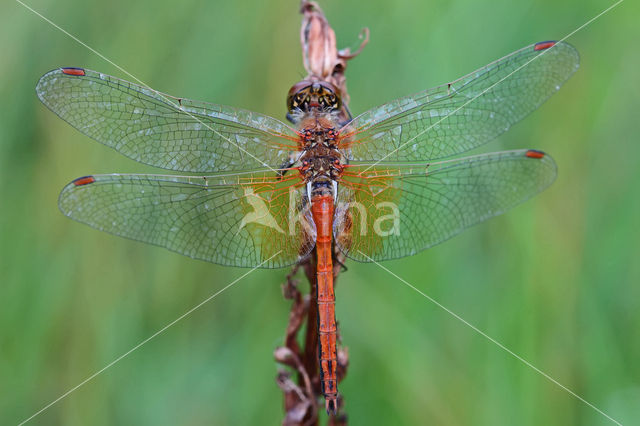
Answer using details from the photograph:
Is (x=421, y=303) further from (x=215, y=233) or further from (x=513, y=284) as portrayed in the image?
(x=215, y=233)

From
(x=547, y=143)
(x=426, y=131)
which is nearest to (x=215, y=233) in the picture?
(x=426, y=131)

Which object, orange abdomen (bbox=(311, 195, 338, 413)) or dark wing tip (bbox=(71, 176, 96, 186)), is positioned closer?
orange abdomen (bbox=(311, 195, 338, 413))

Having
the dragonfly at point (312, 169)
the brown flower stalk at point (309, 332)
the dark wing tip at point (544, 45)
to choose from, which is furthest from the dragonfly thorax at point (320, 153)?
the dark wing tip at point (544, 45)

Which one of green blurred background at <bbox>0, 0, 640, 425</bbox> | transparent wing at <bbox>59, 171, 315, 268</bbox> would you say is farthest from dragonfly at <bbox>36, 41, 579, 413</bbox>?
green blurred background at <bbox>0, 0, 640, 425</bbox>

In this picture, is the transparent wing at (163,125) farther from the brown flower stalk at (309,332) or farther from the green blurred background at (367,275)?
the green blurred background at (367,275)

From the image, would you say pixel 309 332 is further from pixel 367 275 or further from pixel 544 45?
pixel 544 45

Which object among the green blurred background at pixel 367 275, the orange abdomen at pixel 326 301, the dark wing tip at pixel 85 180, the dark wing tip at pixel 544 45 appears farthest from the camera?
the green blurred background at pixel 367 275

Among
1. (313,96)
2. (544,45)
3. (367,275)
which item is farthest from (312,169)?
(544,45)

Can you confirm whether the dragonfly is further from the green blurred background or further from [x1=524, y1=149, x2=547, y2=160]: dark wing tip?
the green blurred background
